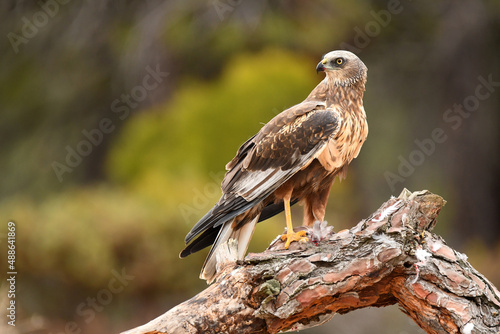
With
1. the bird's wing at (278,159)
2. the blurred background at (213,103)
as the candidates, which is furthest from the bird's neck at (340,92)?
the blurred background at (213,103)

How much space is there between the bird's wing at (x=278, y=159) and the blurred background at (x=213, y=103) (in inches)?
105

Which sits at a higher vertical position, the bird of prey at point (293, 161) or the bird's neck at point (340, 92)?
the bird's neck at point (340, 92)

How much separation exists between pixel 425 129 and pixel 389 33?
1228 millimetres

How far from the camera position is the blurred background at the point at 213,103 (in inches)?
249

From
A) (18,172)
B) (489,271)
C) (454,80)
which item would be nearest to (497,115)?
(454,80)

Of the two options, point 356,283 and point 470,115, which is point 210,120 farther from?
point 356,283

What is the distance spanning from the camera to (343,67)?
3412 mm

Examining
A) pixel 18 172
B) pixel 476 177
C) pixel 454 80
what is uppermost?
pixel 18 172

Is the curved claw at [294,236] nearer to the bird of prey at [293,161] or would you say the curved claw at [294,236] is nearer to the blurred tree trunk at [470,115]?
the bird of prey at [293,161]

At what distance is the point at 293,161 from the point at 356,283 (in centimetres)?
74

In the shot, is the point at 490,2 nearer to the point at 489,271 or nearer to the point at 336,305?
the point at 489,271

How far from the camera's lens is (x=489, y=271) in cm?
659

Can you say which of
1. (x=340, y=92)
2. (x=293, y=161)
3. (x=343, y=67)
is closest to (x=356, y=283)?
(x=293, y=161)

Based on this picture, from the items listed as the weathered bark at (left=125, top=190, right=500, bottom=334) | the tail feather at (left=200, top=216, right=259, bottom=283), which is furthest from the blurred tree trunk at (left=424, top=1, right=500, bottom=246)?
the weathered bark at (left=125, top=190, right=500, bottom=334)
